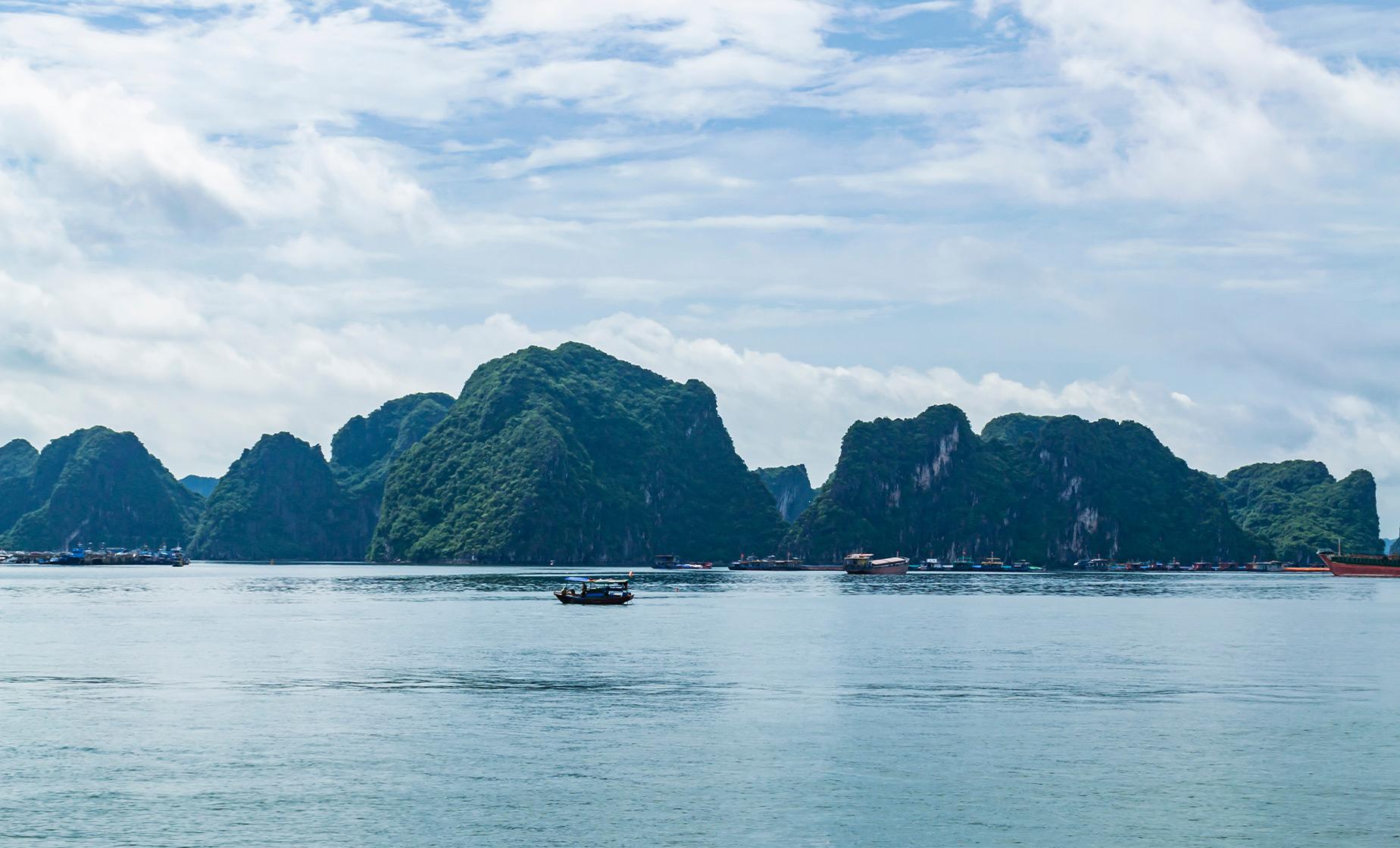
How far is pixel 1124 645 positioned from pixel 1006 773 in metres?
60.9

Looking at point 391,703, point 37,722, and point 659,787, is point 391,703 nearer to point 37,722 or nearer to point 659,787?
point 37,722

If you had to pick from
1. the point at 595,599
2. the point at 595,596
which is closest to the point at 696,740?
the point at 595,599

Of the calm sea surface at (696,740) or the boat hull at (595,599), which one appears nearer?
the calm sea surface at (696,740)

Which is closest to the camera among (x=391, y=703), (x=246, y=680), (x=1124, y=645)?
(x=391, y=703)

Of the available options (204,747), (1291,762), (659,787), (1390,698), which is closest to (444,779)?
(659,787)

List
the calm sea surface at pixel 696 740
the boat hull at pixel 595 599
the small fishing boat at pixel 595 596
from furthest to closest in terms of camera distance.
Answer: the small fishing boat at pixel 595 596 < the boat hull at pixel 595 599 < the calm sea surface at pixel 696 740

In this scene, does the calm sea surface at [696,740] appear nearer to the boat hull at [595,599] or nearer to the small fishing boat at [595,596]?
the boat hull at [595,599]

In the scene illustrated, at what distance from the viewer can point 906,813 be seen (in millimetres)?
44062

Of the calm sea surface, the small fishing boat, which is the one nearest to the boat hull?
the small fishing boat

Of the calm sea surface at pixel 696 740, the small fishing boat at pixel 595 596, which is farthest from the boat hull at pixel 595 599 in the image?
the calm sea surface at pixel 696 740

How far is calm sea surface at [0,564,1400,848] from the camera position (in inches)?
1688

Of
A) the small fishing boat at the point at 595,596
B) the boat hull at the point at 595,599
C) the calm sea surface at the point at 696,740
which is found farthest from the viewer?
the small fishing boat at the point at 595,596

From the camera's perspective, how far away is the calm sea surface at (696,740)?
141 ft

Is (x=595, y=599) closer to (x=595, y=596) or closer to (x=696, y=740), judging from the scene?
(x=595, y=596)
